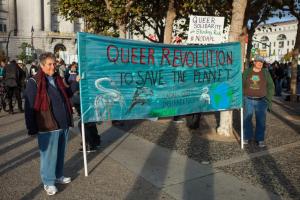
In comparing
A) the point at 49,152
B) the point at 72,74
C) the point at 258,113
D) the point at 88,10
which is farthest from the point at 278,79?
the point at 49,152

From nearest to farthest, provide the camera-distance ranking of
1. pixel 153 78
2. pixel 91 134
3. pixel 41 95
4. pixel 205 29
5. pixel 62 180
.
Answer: pixel 41 95
pixel 62 180
pixel 153 78
pixel 91 134
pixel 205 29

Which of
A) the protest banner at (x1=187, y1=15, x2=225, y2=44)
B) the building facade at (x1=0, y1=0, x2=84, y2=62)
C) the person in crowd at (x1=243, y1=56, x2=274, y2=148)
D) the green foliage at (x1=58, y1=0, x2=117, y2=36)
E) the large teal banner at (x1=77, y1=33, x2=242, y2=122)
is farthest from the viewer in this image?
the building facade at (x1=0, y1=0, x2=84, y2=62)

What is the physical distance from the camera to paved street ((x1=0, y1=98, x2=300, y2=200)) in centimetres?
480

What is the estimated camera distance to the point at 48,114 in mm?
4543

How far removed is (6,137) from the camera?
7941mm

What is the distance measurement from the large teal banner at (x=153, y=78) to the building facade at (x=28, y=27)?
232 feet

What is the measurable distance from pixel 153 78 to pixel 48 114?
2.10 m

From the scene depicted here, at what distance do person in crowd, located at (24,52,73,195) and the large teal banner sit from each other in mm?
582

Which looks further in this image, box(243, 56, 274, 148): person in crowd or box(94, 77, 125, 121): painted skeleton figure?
box(243, 56, 274, 148): person in crowd

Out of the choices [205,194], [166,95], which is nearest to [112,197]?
[205,194]

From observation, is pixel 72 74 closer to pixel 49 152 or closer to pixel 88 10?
pixel 49 152

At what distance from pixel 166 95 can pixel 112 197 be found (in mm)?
2276

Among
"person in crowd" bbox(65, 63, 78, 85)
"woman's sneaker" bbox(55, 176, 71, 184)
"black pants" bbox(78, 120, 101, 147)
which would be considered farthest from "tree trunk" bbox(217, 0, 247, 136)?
"woman's sneaker" bbox(55, 176, 71, 184)

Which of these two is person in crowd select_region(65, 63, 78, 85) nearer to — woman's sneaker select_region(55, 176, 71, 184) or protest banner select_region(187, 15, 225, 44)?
woman's sneaker select_region(55, 176, 71, 184)
